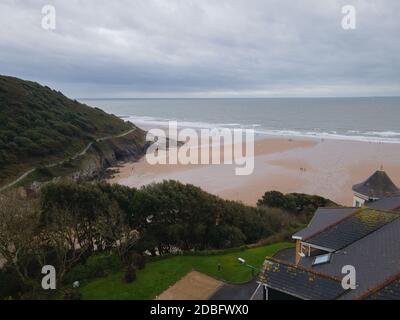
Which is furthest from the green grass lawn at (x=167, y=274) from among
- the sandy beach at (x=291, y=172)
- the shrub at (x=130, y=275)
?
the sandy beach at (x=291, y=172)

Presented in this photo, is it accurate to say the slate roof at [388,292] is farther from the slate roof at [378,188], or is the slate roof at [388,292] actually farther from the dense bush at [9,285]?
the dense bush at [9,285]

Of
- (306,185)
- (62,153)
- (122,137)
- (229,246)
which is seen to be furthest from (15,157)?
(306,185)

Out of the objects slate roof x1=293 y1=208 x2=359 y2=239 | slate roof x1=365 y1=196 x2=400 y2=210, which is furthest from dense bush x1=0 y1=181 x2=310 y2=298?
slate roof x1=293 y1=208 x2=359 y2=239

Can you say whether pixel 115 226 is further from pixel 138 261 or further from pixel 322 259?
pixel 322 259

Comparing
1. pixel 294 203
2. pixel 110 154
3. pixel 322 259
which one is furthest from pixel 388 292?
pixel 110 154

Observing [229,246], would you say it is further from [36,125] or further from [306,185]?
[36,125]

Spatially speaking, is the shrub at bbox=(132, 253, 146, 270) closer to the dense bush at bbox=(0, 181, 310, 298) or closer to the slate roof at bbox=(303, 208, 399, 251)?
the dense bush at bbox=(0, 181, 310, 298)
